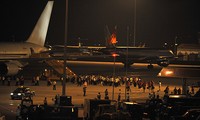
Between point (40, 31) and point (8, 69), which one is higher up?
point (40, 31)

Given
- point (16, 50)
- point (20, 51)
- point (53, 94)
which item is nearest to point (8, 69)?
point (16, 50)

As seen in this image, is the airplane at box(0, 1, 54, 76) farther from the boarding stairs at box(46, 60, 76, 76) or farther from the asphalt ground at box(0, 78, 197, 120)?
the boarding stairs at box(46, 60, 76, 76)

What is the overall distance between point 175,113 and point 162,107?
2260 mm

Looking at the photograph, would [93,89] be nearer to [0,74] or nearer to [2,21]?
[0,74]

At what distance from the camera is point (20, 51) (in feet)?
229

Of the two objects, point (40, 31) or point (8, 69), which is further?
point (40, 31)

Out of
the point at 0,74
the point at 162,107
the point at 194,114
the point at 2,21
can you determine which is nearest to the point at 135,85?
the point at 0,74

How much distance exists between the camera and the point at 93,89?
182 feet

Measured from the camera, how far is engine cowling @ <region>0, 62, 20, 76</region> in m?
59.8

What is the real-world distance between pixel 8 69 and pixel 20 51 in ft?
34.3

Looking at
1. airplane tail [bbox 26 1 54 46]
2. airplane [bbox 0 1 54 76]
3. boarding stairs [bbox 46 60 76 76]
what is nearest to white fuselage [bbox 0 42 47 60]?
airplane [bbox 0 1 54 76]

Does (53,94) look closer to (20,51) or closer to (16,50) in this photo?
(16,50)

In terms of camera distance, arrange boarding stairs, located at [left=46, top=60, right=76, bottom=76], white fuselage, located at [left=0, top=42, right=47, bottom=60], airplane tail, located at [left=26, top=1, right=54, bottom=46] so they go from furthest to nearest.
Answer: airplane tail, located at [left=26, top=1, right=54, bottom=46] → boarding stairs, located at [left=46, top=60, right=76, bottom=76] → white fuselage, located at [left=0, top=42, right=47, bottom=60]

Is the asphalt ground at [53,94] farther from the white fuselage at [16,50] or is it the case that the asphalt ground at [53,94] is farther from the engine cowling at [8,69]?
the white fuselage at [16,50]
